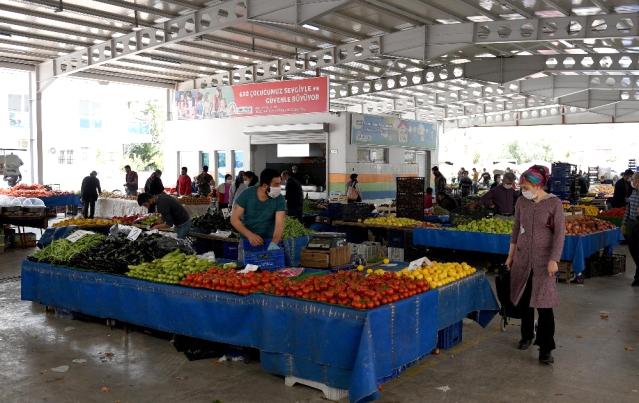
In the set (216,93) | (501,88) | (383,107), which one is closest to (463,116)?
(383,107)

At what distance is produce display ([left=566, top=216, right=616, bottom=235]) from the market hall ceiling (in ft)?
14.8

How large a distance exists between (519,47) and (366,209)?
336 inches

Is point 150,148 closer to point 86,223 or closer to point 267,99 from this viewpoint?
point 267,99

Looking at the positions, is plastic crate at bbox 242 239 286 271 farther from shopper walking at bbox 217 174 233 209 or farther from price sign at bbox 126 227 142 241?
shopper walking at bbox 217 174 233 209

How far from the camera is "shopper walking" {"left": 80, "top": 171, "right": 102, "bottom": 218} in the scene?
16395 millimetres

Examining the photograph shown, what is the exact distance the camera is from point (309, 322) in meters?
4.65

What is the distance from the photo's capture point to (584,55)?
17.3 meters

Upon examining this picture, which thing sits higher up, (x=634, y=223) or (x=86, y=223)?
(x=634, y=223)

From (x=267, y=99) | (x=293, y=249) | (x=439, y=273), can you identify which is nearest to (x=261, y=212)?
(x=439, y=273)

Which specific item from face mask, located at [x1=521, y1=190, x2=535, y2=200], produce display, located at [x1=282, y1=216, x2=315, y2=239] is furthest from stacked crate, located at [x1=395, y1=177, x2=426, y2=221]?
face mask, located at [x1=521, y1=190, x2=535, y2=200]

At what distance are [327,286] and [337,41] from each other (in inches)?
531

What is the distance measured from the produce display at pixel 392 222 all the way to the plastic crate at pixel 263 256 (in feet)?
14.9

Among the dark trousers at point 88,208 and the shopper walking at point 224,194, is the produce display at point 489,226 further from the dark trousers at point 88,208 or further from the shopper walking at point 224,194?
the dark trousers at point 88,208

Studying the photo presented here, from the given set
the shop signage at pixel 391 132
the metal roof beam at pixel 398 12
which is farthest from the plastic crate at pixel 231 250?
the shop signage at pixel 391 132
